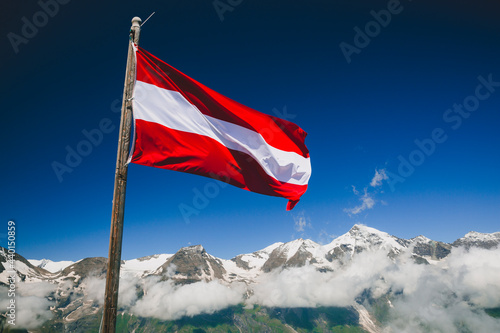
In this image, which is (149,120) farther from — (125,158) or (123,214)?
(123,214)

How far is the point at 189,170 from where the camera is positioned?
442 inches

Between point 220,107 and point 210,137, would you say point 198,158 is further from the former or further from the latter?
point 220,107

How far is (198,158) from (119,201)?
3.74m

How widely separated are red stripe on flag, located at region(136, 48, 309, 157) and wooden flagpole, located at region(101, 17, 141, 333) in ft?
2.59

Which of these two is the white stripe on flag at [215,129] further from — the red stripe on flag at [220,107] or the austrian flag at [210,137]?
the red stripe on flag at [220,107]

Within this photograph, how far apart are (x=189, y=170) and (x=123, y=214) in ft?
10.7

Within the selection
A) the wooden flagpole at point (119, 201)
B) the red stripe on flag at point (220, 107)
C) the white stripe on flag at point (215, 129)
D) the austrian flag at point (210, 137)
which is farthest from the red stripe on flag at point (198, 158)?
the red stripe on flag at point (220, 107)

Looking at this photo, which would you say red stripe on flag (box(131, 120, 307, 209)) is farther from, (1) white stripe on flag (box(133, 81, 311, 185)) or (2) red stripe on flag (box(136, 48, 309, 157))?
(2) red stripe on flag (box(136, 48, 309, 157))

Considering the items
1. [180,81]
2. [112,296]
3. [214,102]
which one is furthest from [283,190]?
[112,296]

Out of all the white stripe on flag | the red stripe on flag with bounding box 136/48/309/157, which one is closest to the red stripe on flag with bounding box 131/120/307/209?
the white stripe on flag

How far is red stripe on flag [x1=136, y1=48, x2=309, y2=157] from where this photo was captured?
10.9m

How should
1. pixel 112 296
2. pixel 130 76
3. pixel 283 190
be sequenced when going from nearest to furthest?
1. pixel 112 296
2. pixel 130 76
3. pixel 283 190

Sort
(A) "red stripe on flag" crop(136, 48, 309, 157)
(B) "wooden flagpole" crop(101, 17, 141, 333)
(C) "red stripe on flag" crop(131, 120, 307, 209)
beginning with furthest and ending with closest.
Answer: (A) "red stripe on flag" crop(136, 48, 309, 157) < (C) "red stripe on flag" crop(131, 120, 307, 209) < (B) "wooden flagpole" crop(101, 17, 141, 333)

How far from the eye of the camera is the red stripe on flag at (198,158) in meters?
10.2
